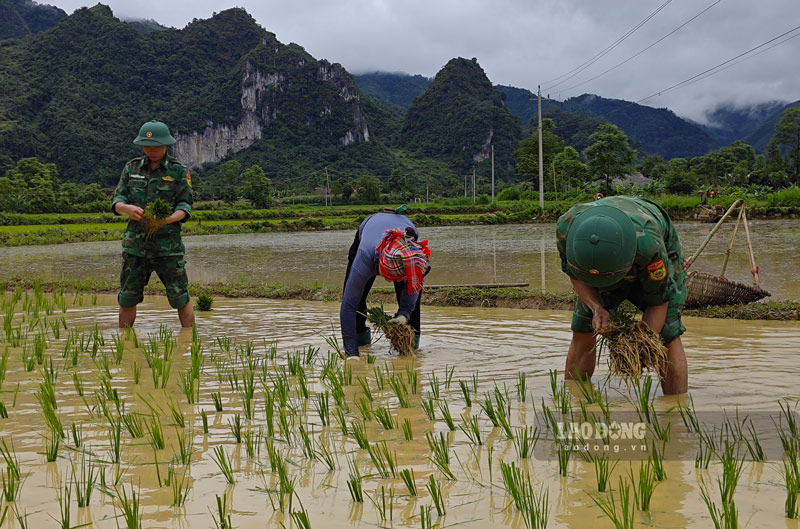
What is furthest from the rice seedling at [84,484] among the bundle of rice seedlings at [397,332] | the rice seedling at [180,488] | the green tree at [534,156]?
the green tree at [534,156]

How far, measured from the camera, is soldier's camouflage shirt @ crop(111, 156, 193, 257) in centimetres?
610

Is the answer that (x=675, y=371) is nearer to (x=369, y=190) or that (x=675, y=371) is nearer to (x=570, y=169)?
(x=570, y=169)

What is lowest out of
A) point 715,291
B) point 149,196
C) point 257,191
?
point 715,291

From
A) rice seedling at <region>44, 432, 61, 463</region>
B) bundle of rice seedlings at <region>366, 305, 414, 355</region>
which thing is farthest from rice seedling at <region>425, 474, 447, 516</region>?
bundle of rice seedlings at <region>366, 305, 414, 355</region>

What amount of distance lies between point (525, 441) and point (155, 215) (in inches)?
170

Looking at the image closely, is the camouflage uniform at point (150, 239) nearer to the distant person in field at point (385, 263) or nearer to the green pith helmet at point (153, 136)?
the green pith helmet at point (153, 136)

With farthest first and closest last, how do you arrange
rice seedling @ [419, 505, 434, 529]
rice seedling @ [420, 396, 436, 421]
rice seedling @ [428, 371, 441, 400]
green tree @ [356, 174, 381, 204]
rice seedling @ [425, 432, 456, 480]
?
green tree @ [356, 174, 381, 204]
rice seedling @ [428, 371, 441, 400]
rice seedling @ [420, 396, 436, 421]
rice seedling @ [425, 432, 456, 480]
rice seedling @ [419, 505, 434, 529]

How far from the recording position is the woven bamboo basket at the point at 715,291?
6695 millimetres

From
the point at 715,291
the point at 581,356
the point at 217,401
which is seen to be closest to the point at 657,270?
the point at 581,356

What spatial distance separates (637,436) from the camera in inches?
114

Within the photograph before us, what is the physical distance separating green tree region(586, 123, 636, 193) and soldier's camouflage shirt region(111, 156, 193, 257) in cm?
4533

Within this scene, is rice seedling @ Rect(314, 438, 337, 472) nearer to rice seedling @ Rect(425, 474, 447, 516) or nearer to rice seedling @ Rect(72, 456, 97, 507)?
rice seedling @ Rect(425, 474, 447, 516)

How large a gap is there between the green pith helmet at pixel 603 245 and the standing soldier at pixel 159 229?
404 centimetres

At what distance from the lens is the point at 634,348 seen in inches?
129
